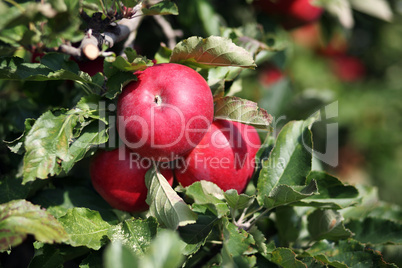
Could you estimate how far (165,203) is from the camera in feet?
3.16

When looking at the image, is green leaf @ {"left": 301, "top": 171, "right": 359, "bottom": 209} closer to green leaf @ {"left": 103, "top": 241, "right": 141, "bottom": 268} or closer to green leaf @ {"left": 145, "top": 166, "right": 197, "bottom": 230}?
green leaf @ {"left": 145, "top": 166, "right": 197, "bottom": 230}

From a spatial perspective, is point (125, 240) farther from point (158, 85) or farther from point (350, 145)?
point (350, 145)

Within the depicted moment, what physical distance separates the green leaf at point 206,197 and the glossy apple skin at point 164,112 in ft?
0.31

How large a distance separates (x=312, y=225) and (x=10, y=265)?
1.02m

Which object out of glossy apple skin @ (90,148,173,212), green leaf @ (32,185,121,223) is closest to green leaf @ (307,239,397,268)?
glossy apple skin @ (90,148,173,212)

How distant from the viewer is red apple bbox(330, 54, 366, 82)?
9.93ft

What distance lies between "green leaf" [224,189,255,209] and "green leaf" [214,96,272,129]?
193mm

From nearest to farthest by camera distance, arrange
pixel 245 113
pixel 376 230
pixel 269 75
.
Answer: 1. pixel 245 113
2. pixel 376 230
3. pixel 269 75

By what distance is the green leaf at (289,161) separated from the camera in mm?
1102

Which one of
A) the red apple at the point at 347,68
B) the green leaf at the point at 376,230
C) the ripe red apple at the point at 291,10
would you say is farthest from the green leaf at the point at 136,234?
the red apple at the point at 347,68

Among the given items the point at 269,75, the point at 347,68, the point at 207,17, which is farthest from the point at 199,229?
the point at 347,68

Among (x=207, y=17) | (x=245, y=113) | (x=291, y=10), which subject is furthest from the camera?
(x=291, y=10)

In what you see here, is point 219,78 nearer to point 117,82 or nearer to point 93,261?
point 117,82

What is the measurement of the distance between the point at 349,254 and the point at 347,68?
7.30 feet
